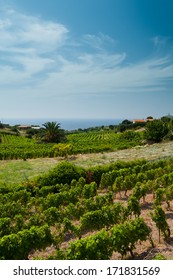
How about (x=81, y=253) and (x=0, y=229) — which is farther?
(x=0, y=229)

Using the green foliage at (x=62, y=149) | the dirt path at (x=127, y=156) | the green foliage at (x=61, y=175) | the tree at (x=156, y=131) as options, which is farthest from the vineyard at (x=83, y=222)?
the tree at (x=156, y=131)

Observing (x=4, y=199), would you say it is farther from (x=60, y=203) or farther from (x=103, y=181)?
(x=103, y=181)

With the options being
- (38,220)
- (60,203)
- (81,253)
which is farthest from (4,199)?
(81,253)

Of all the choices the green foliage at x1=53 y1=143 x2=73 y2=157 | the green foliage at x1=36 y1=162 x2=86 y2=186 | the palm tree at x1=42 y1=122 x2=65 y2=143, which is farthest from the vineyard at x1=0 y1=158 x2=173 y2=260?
the palm tree at x1=42 y1=122 x2=65 y2=143

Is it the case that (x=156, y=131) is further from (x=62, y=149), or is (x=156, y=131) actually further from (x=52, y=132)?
(x=52, y=132)

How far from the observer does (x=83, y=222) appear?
42.8 feet

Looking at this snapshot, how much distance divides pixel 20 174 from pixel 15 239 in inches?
829

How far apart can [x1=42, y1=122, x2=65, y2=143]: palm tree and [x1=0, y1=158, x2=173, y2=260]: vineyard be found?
34.6 metres

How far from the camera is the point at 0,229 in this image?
1279 centimetres

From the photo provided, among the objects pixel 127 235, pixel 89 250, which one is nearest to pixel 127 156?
pixel 127 235

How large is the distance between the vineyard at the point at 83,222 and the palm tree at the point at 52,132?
1363 inches

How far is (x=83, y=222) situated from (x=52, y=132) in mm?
46441

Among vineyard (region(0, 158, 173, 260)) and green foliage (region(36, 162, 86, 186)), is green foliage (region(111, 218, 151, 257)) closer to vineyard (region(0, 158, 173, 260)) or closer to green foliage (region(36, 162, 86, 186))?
vineyard (region(0, 158, 173, 260))

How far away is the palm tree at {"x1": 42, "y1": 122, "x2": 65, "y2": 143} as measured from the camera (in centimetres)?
5799
